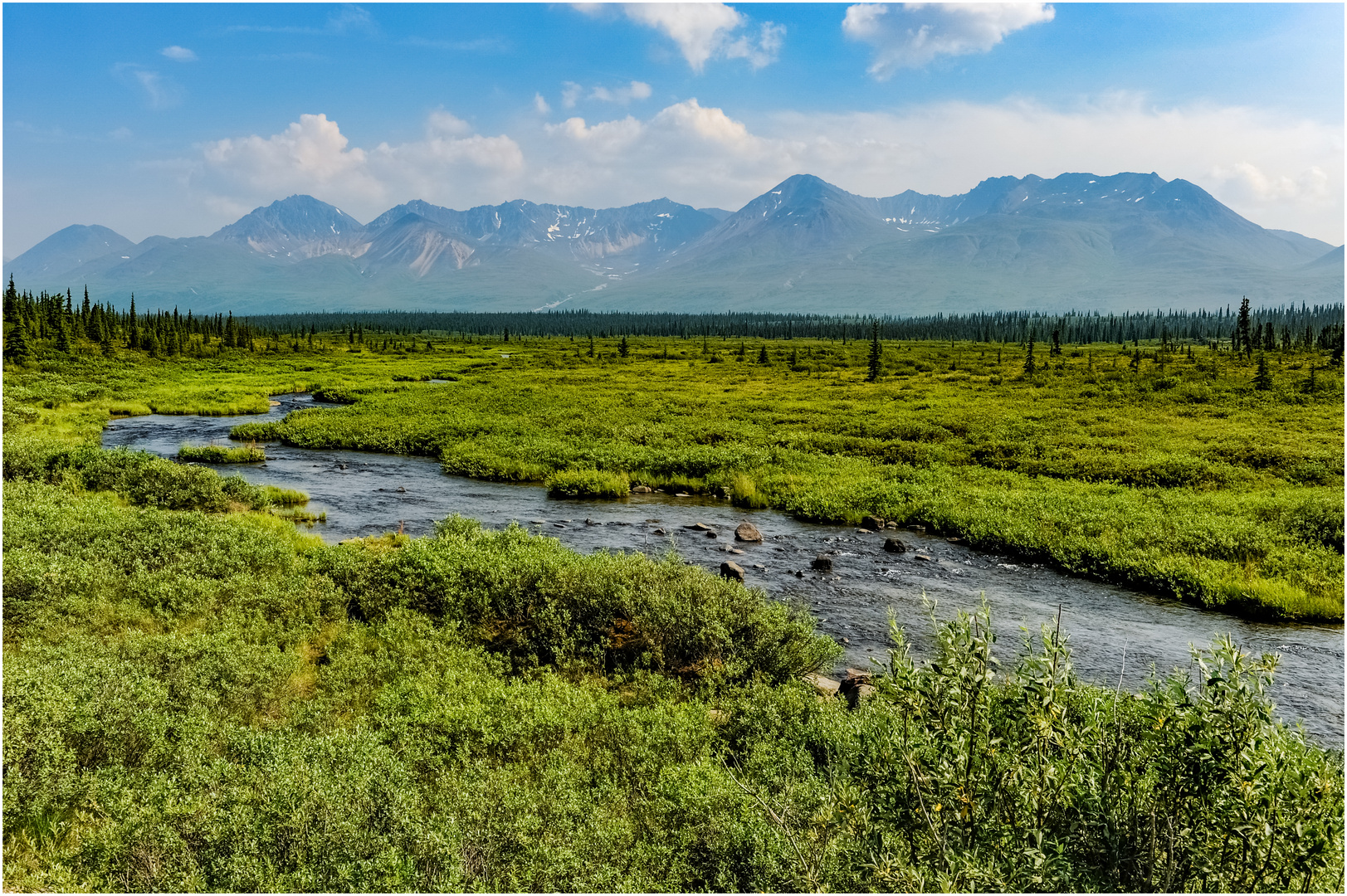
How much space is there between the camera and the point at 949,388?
6938cm

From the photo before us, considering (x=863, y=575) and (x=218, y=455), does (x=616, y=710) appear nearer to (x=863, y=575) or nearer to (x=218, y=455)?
(x=863, y=575)

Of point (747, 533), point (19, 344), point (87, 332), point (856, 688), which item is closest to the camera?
point (856, 688)

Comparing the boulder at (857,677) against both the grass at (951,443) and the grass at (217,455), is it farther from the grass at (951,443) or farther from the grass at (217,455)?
the grass at (217,455)

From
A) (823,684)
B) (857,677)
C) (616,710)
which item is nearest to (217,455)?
(616,710)

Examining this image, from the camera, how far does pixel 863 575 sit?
22609 millimetres

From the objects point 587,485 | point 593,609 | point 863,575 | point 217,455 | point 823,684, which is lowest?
point 823,684

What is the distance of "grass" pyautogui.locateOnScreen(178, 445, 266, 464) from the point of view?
1544 inches

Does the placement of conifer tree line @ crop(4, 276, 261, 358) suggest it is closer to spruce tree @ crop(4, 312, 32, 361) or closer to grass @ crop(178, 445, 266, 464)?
spruce tree @ crop(4, 312, 32, 361)

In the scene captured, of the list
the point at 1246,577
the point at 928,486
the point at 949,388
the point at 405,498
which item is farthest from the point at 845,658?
the point at 949,388

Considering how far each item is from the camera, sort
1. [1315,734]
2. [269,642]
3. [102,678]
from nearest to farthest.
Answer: [102,678]
[1315,734]
[269,642]

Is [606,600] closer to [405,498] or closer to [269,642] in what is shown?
[269,642]

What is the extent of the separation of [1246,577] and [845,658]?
13.2 m

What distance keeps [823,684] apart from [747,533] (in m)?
12.2

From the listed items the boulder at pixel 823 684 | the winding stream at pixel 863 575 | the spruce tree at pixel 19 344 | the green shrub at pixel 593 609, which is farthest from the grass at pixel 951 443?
the green shrub at pixel 593 609
